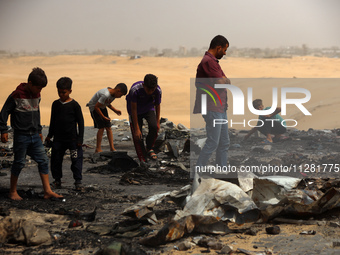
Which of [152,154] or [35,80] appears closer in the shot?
[35,80]

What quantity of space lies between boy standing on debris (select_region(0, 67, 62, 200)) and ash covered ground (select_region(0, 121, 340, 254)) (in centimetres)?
46

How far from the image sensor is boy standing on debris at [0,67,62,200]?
5543 millimetres

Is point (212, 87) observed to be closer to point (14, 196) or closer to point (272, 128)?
point (14, 196)

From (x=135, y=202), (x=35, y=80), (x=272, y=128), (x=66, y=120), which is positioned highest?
(x=35, y=80)

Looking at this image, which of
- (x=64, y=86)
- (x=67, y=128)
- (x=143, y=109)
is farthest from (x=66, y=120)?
(x=143, y=109)

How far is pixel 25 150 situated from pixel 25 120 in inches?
13.5

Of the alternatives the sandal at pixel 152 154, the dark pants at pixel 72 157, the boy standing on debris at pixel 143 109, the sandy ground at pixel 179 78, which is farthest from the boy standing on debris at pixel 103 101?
the sandy ground at pixel 179 78

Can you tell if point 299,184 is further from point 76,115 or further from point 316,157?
point 316,157

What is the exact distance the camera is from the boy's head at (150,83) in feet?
24.5

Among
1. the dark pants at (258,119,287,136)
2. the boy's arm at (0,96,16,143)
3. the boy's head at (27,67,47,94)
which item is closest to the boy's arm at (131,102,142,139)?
the boy's head at (27,67,47,94)

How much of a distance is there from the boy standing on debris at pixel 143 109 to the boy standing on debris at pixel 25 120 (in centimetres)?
220

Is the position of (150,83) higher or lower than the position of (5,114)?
higher

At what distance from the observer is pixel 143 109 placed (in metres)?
7.97

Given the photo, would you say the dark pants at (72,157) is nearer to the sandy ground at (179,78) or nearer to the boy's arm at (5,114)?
the boy's arm at (5,114)
